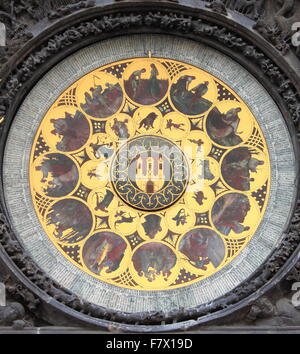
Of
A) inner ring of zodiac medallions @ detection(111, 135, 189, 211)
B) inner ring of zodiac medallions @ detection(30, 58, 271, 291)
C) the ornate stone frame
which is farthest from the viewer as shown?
inner ring of zodiac medallions @ detection(111, 135, 189, 211)

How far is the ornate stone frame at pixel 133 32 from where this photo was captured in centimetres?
1351

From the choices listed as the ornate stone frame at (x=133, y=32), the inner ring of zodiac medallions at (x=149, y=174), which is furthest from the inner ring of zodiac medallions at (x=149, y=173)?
the ornate stone frame at (x=133, y=32)

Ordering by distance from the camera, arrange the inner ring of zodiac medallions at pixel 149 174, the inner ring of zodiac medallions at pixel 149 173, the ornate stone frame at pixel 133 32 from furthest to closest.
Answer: the inner ring of zodiac medallions at pixel 149 173, the inner ring of zodiac medallions at pixel 149 174, the ornate stone frame at pixel 133 32

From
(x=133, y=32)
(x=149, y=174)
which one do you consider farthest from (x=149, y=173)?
(x=133, y=32)

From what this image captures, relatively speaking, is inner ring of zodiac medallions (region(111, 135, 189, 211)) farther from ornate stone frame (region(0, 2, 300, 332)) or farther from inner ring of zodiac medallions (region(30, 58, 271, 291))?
ornate stone frame (region(0, 2, 300, 332))

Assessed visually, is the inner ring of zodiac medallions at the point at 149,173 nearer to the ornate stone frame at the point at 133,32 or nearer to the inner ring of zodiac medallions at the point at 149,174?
the inner ring of zodiac medallions at the point at 149,174

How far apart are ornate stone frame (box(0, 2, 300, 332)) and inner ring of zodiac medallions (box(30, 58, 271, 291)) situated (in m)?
0.57

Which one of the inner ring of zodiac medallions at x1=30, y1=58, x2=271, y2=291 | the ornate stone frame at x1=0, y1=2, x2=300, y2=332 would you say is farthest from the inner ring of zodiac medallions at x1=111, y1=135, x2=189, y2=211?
the ornate stone frame at x1=0, y1=2, x2=300, y2=332

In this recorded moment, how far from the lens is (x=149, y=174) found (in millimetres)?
14883

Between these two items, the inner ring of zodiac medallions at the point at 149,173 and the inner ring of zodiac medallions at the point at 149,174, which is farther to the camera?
the inner ring of zodiac medallions at the point at 149,173

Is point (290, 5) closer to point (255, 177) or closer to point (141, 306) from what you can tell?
point (255, 177)

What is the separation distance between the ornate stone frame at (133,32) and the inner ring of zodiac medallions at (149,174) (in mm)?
573

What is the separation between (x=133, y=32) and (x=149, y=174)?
8.02 ft

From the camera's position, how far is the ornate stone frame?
13508mm
